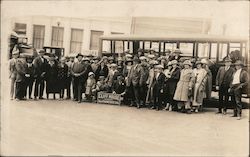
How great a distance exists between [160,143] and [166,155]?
0.34m

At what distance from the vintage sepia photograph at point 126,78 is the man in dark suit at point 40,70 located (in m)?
0.02

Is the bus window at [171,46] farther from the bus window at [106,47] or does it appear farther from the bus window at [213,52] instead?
the bus window at [106,47]

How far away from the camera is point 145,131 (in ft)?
21.0

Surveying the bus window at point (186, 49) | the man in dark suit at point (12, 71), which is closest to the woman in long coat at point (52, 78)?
the man in dark suit at point (12, 71)

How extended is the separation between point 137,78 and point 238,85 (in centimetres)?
187

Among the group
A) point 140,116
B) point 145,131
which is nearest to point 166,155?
point 145,131

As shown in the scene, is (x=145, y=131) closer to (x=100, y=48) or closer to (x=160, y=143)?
(x=160, y=143)

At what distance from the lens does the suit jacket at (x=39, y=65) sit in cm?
823

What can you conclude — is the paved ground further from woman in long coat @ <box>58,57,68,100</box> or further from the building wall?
the building wall

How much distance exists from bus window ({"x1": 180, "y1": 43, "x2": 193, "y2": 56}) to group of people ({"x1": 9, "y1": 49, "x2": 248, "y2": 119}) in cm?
15

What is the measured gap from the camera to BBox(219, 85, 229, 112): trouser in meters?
7.52

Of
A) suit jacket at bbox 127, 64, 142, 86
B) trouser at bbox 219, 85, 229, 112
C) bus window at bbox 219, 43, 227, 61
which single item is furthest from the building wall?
trouser at bbox 219, 85, 229, 112

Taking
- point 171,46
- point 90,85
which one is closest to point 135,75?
point 90,85

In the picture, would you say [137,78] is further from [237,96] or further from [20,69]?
[20,69]
